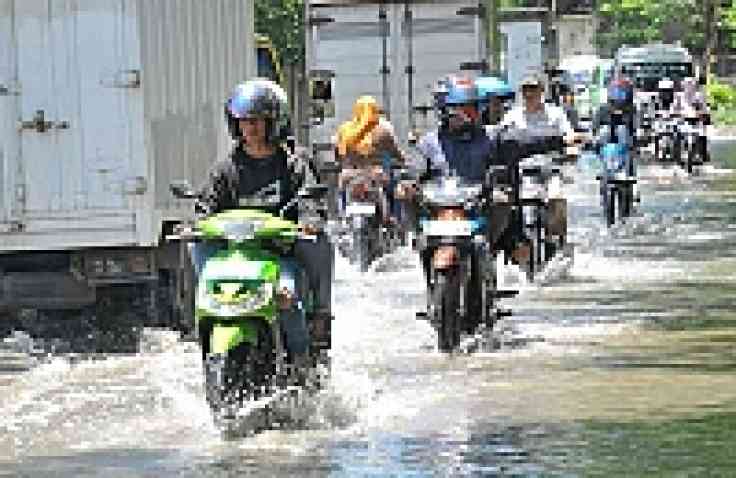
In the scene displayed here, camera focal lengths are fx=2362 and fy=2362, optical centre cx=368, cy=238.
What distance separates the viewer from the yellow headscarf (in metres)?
21.9

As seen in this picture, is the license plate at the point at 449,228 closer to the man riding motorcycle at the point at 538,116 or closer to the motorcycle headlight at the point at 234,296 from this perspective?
the motorcycle headlight at the point at 234,296

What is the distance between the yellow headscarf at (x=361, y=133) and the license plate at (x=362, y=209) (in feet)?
1.63

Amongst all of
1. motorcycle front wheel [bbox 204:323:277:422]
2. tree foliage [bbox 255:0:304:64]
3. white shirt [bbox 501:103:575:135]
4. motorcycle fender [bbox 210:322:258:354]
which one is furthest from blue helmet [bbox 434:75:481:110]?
tree foliage [bbox 255:0:304:64]

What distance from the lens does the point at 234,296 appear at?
11.2 metres

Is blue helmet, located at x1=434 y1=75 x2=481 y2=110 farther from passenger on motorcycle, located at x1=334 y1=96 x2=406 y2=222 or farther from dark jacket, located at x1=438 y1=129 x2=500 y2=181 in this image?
passenger on motorcycle, located at x1=334 y1=96 x2=406 y2=222

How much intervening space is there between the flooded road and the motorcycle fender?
462 millimetres

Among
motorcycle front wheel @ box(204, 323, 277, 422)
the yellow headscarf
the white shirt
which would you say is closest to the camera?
motorcycle front wheel @ box(204, 323, 277, 422)

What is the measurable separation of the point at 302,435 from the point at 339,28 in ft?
57.0

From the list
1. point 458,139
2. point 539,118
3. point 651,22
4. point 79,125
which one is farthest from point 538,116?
point 651,22

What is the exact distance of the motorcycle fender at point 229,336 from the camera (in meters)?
11.3

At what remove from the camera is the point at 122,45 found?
15.9m

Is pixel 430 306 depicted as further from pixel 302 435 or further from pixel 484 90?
pixel 302 435

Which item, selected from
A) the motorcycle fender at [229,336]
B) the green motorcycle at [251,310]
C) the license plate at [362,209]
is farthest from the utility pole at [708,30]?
the motorcycle fender at [229,336]

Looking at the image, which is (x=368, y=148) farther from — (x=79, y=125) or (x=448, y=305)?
(x=448, y=305)
